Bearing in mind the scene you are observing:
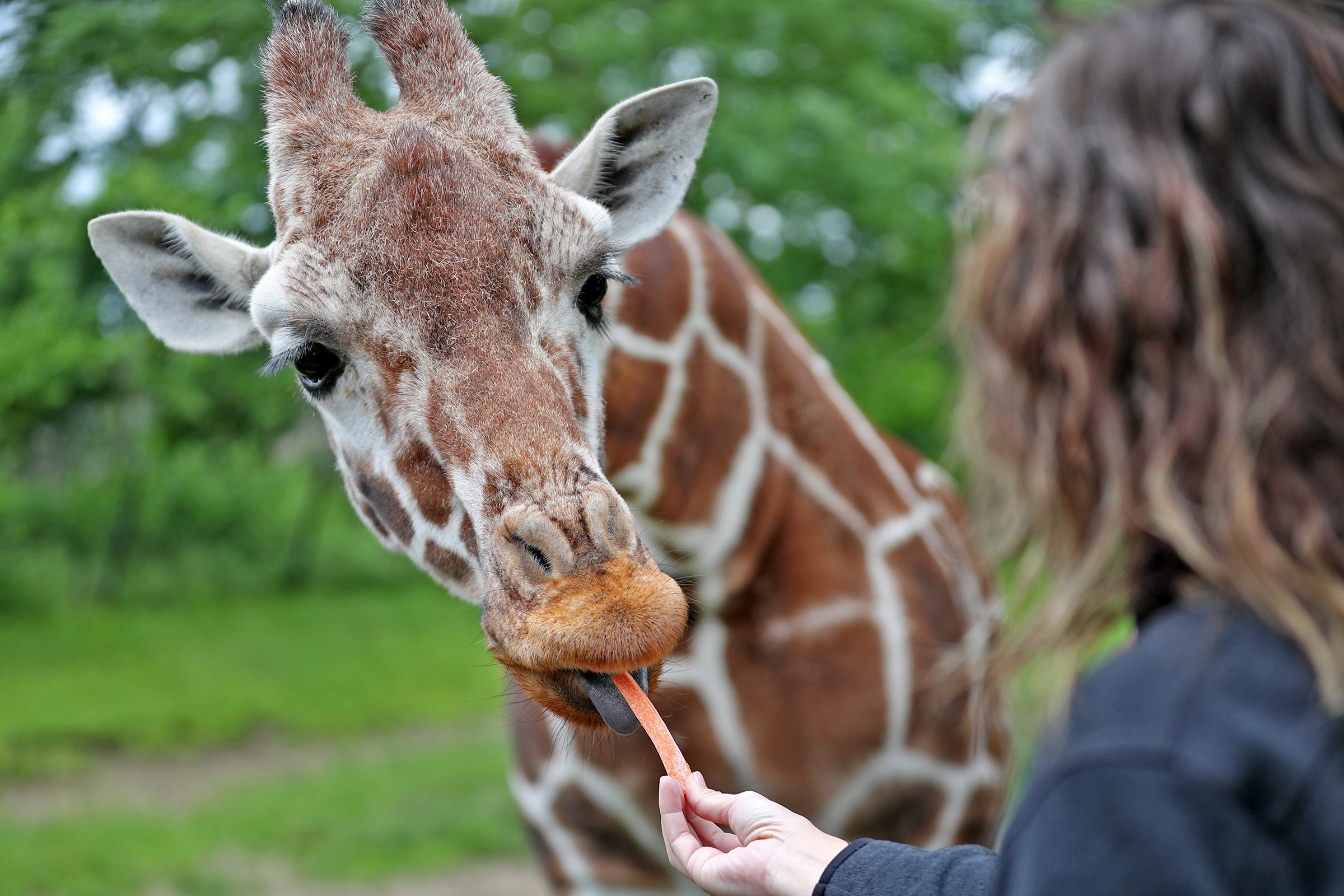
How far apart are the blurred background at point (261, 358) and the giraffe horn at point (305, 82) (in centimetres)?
43

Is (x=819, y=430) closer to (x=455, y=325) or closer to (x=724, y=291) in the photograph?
(x=724, y=291)

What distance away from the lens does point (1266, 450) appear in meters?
1.22

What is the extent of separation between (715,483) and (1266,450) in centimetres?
226

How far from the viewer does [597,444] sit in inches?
91.7

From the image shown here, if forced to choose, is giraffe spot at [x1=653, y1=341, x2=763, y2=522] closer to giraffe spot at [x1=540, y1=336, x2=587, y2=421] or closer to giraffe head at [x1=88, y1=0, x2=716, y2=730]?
giraffe head at [x1=88, y1=0, x2=716, y2=730]

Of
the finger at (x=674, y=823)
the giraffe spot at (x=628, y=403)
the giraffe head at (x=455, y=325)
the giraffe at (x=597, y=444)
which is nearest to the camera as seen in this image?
the finger at (x=674, y=823)

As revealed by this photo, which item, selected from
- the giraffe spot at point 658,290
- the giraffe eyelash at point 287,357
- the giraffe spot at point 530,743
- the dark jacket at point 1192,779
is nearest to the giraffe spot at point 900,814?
the giraffe spot at point 530,743

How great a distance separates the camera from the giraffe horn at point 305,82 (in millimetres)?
2223

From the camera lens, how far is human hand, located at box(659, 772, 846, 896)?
1626 millimetres

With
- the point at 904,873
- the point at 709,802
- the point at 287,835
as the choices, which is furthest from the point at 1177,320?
the point at 287,835

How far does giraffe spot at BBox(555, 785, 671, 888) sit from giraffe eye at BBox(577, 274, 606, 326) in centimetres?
172

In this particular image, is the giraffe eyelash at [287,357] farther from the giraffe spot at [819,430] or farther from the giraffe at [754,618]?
the giraffe spot at [819,430]

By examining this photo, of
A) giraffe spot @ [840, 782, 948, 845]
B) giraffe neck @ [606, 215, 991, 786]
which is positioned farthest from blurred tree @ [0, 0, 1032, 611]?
giraffe spot @ [840, 782, 948, 845]

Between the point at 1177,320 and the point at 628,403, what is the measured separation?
207 cm
